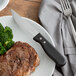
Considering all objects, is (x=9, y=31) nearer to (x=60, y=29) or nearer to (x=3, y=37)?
(x=3, y=37)

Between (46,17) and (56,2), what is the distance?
9.8 inches

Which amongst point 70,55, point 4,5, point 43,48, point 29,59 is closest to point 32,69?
point 29,59

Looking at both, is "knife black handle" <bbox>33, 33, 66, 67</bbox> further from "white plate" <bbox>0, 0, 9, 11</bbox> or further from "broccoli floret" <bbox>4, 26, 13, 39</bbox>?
"white plate" <bbox>0, 0, 9, 11</bbox>

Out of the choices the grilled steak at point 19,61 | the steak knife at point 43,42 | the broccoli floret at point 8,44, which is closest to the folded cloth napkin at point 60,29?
the steak knife at point 43,42

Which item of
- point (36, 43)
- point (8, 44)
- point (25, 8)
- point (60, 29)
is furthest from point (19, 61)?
point (25, 8)

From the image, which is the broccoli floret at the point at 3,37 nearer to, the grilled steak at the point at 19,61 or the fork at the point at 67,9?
the grilled steak at the point at 19,61

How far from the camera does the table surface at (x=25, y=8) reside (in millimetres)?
2203

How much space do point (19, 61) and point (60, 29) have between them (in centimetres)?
62

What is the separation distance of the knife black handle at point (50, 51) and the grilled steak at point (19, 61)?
0.12 metres

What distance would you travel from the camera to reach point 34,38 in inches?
74.1

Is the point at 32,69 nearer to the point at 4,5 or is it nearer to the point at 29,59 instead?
the point at 29,59

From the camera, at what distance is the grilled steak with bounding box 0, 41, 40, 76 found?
164cm

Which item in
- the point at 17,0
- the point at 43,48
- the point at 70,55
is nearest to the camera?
the point at 43,48

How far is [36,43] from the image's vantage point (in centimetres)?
196
